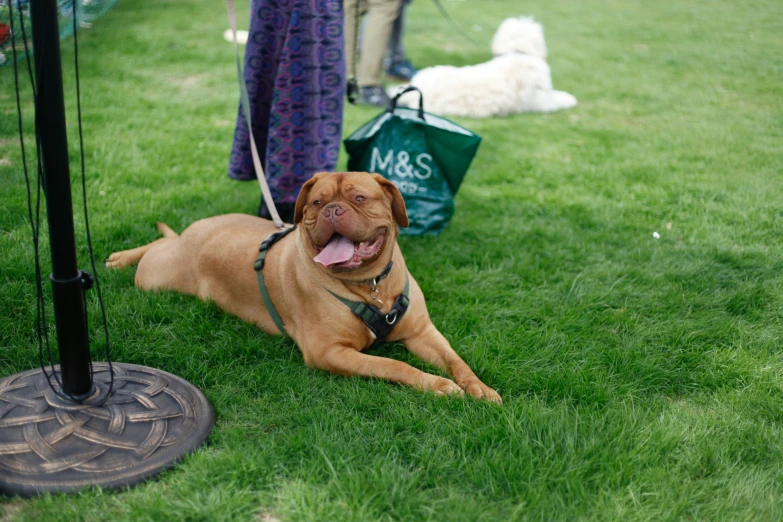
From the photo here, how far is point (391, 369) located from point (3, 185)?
368 cm

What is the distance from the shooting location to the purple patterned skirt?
14.6 ft

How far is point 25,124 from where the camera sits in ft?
21.2

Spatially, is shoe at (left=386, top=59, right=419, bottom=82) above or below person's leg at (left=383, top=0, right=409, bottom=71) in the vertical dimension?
below

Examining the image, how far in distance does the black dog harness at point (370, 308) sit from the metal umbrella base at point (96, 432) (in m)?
0.75

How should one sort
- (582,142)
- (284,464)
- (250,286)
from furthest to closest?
(582,142)
(250,286)
(284,464)

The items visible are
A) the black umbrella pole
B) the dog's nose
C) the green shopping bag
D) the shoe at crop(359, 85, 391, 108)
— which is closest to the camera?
the black umbrella pole

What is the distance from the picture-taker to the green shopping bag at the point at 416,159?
5020 millimetres

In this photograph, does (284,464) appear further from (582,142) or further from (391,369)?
(582,142)

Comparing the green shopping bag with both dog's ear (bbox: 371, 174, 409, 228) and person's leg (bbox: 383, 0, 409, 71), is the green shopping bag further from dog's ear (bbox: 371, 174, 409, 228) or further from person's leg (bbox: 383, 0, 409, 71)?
person's leg (bbox: 383, 0, 409, 71)

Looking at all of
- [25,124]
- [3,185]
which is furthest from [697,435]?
[25,124]

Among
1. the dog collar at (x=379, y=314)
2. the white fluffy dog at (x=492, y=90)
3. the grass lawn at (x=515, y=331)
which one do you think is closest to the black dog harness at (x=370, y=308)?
the dog collar at (x=379, y=314)

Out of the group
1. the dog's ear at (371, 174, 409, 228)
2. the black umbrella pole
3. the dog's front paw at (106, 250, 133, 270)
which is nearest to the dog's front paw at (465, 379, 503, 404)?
the dog's ear at (371, 174, 409, 228)

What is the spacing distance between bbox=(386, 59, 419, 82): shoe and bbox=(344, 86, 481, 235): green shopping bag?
14.6ft

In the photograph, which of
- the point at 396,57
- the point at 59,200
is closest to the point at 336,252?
the point at 59,200
